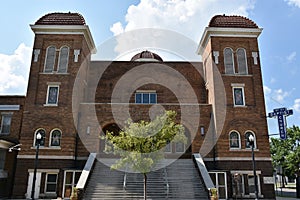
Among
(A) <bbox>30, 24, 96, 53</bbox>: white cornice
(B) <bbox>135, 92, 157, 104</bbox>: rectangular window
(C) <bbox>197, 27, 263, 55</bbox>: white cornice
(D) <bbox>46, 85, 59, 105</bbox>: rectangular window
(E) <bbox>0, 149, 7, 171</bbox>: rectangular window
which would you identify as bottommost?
(E) <bbox>0, 149, 7, 171</bbox>: rectangular window

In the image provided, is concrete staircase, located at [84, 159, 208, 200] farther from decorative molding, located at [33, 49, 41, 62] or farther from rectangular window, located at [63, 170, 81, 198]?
decorative molding, located at [33, 49, 41, 62]

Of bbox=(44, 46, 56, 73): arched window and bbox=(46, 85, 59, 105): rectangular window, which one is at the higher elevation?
bbox=(44, 46, 56, 73): arched window

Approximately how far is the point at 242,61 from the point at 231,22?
12.2 ft

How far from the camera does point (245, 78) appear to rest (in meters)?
23.4

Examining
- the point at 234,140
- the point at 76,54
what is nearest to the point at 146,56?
the point at 76,54

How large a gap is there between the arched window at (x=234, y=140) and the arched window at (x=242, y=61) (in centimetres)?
541

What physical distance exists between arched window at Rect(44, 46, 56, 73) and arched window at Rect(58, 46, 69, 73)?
0.59 m

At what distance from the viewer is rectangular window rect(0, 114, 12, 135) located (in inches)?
912

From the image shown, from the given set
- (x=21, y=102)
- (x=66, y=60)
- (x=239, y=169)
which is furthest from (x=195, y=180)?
(x=21, y=102)

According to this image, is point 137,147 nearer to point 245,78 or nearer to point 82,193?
point 82,193

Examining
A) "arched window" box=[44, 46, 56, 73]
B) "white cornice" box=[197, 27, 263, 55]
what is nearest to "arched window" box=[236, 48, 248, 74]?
"white cornice" box=[197, 27, 263, 55]

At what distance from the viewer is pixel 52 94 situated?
22.5 metres

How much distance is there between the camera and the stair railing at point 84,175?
16.1 metres

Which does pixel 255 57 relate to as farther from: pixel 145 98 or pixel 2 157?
pixel 2 157
